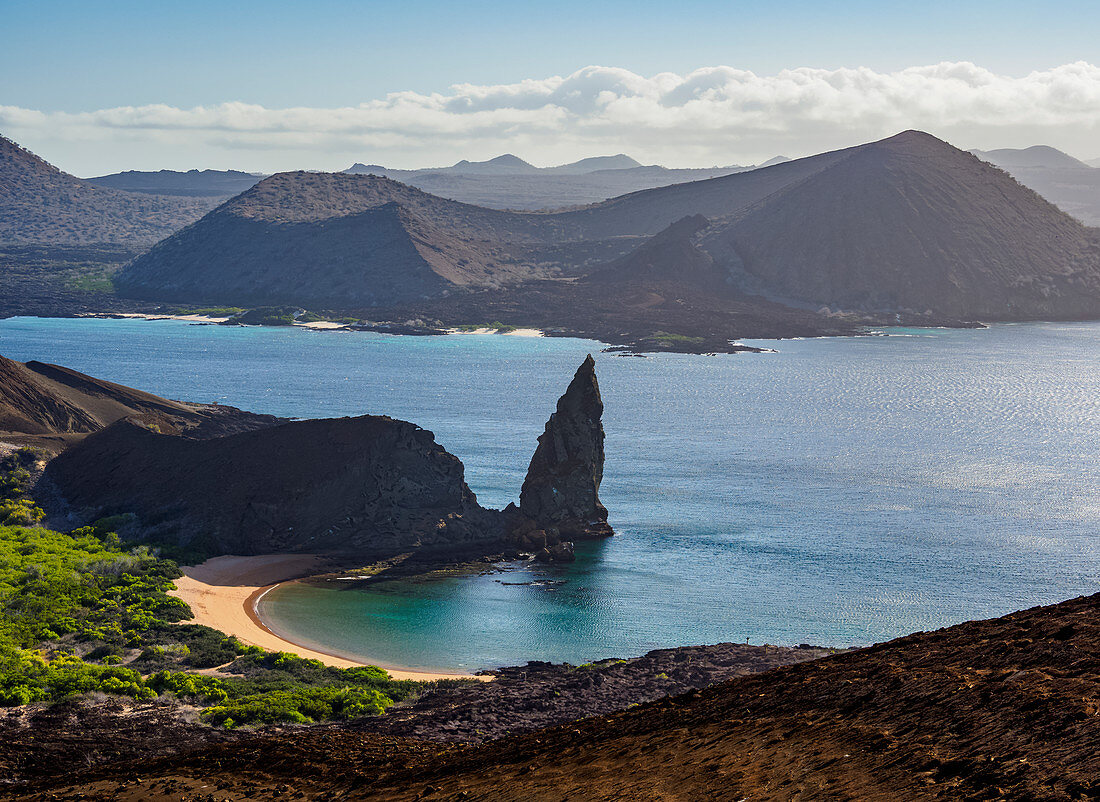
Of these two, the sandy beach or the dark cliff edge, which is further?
the dark cliff edge

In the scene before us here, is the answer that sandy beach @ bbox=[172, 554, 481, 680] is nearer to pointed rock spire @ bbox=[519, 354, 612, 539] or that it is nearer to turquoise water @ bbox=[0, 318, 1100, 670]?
turquoise water @ bbox=[0, 318, 1100, 670]

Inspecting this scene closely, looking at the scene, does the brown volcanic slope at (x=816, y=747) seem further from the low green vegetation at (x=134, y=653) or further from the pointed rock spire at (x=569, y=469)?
the pointed rock spire at (x=569, y=469)

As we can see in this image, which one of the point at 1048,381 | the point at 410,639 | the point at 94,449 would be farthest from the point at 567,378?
the point at 410,639

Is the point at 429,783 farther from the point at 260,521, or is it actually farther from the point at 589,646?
the point at 260,521

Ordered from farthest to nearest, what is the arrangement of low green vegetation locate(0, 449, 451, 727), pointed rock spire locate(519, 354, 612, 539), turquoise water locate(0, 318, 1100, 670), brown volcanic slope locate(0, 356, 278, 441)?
1. brown volcanic slope locate(0, 356, 278, 441)
2. pointed rock spire locate(519, 354, 612, 539)
3. turquoise water locate(0, 318, 1100, 670)
4. low green vegetation locate(0, 449, 451, 727)

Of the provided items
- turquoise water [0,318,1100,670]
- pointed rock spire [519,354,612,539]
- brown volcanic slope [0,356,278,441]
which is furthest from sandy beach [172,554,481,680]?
brown volcanic slope [0,356,278,441]

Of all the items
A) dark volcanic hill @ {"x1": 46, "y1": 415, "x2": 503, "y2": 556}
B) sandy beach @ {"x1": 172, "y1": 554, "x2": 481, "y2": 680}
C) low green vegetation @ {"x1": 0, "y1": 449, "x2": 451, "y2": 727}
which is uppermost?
dark volcanic hill @ {"x1": 46, "y1": 415, "x2": 503, "y2": 556}
